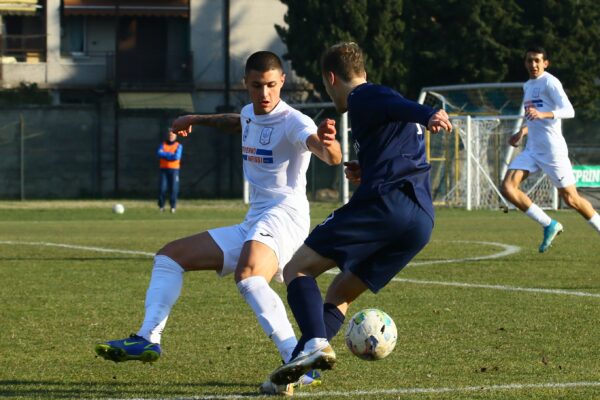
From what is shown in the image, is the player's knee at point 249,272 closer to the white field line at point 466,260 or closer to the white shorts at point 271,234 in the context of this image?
the white shorts at point 271,234

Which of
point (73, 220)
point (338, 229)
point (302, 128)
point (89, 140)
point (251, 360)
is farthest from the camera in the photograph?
point (89, 140)

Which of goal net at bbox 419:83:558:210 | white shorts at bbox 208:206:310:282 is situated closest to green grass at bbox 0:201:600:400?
white shorts at bbox 208:206:310:282

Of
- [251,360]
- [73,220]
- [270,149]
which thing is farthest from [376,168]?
[73,220]

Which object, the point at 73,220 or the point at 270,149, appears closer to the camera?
the point at 270,149

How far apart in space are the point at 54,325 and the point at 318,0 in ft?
91.7

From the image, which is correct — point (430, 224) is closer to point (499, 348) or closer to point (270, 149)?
point (270, 149)

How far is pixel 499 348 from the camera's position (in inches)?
294

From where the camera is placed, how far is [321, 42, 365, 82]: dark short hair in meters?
6.32

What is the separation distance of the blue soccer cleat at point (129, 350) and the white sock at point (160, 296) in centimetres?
7

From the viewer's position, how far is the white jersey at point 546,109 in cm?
1380

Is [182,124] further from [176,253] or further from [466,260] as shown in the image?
[466,260]

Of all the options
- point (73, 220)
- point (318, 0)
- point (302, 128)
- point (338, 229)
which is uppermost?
point (318, 0)

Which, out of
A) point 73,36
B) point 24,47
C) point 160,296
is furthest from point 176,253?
point 24,47

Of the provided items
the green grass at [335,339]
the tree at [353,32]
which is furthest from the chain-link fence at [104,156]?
the green grass at [335,339]
